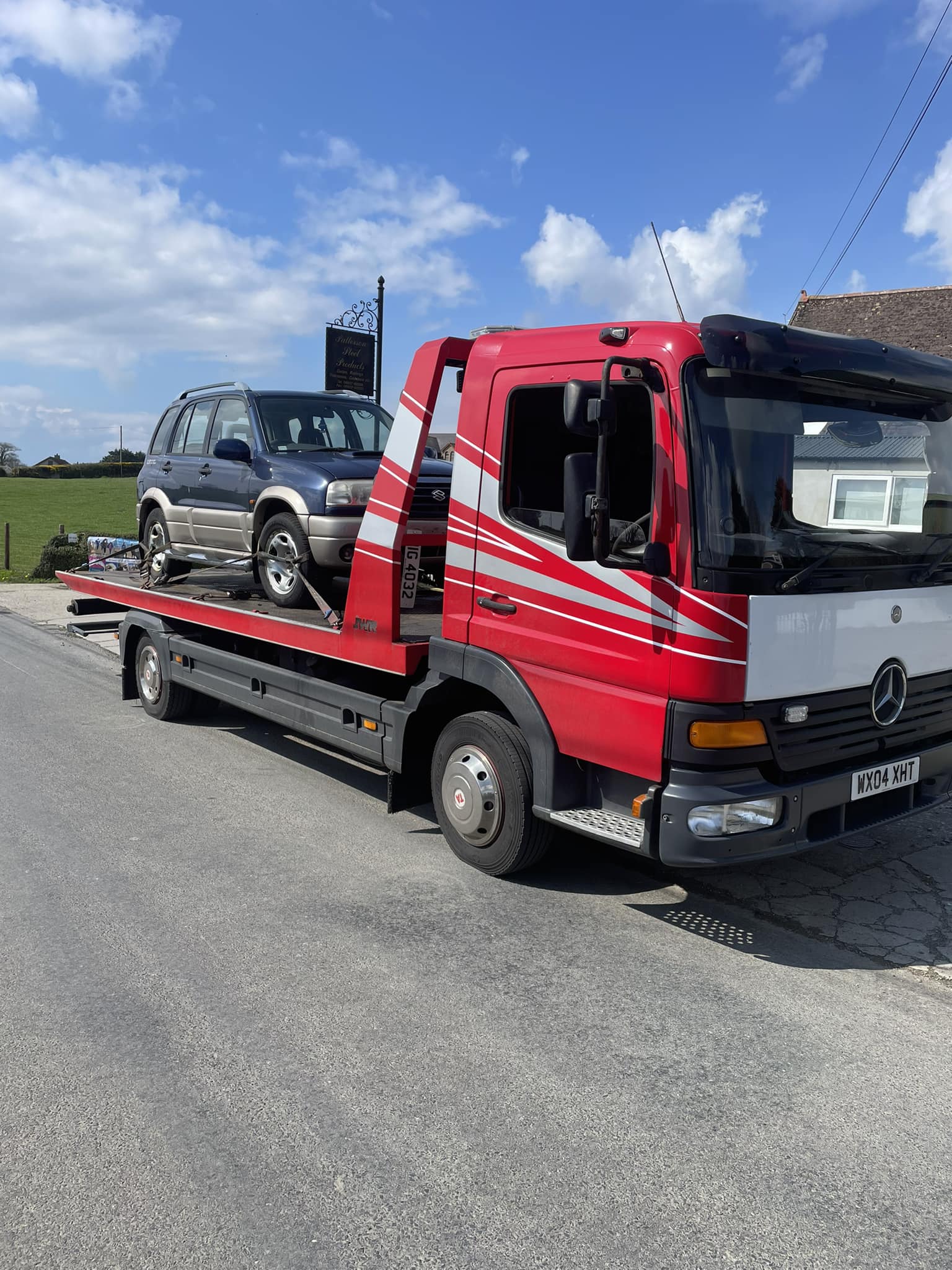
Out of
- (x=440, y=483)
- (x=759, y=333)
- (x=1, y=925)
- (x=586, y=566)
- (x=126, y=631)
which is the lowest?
(x=1, y=925)

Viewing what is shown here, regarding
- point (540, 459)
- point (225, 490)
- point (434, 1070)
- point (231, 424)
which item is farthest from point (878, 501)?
point (231, 424)

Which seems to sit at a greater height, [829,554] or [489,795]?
[829,554]

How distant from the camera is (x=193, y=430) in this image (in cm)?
840

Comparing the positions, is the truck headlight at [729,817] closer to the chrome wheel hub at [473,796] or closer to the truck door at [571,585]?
the truck door at [571,585]

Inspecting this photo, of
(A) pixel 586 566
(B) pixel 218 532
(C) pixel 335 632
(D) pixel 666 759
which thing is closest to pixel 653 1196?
(D) pixel 666 759

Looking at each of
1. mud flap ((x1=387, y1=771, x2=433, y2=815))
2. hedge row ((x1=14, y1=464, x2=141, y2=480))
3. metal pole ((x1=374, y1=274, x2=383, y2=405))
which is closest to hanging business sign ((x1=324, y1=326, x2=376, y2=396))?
metal pole ((x1=374, y1=274, x2=383, y2=405))

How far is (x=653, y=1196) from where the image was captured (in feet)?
9.02

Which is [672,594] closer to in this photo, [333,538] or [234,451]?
[333,538]

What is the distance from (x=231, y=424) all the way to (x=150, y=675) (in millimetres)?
2482

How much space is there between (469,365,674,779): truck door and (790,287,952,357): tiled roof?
20611mm

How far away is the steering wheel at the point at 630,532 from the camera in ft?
13.3

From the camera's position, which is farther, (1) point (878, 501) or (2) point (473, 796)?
(2) point (473, 796)

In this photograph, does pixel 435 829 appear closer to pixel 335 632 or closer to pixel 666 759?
pixel 335 632

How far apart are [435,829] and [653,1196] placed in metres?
3.33
